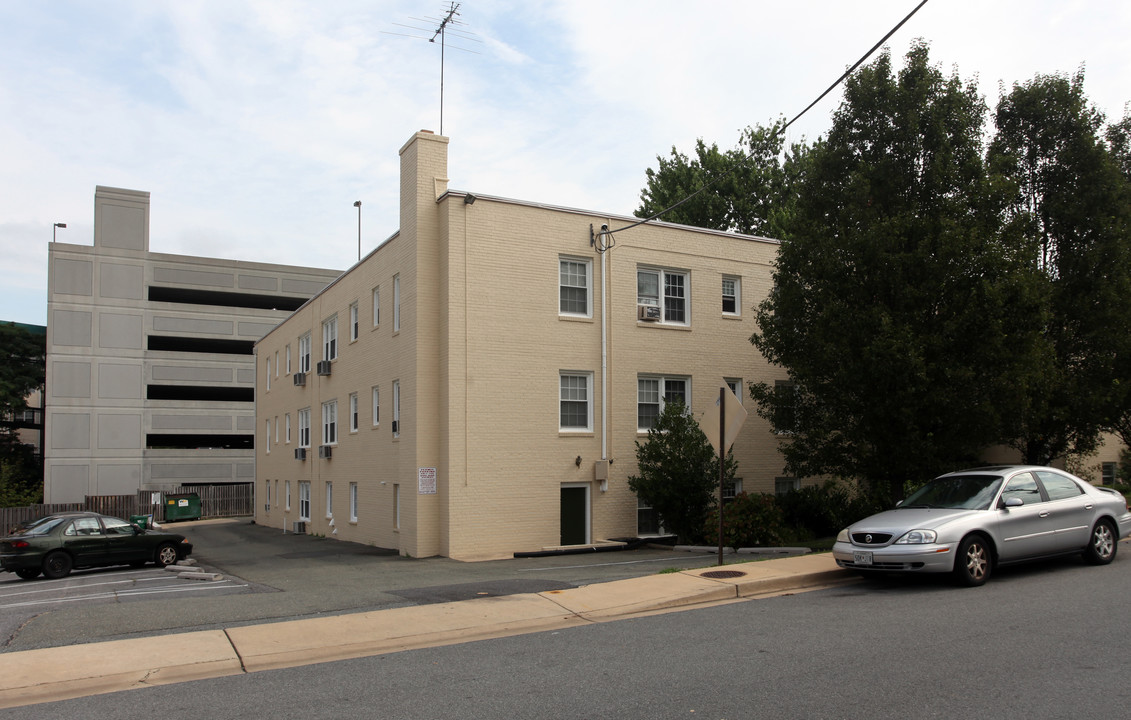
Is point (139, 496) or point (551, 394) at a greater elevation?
point (551, 394)

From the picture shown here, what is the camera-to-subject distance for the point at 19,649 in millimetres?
8523

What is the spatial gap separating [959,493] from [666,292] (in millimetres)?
12356

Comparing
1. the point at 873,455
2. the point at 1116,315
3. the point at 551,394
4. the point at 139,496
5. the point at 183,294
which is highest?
the point at 183,294

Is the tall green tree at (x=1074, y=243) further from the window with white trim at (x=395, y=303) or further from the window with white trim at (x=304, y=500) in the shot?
the window with white trim at (x=304, y=500)

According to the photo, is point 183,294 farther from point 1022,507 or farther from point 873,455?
point 1022,507

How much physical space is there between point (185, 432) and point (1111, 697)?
6281 cm

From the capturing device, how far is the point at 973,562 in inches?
424

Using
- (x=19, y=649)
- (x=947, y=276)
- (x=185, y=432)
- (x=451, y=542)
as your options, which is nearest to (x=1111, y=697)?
(x=19, y=649)

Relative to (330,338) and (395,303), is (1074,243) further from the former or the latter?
(330,338)

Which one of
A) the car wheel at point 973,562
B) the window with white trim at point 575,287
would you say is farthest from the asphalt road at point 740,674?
the window with white trim at point 575,287

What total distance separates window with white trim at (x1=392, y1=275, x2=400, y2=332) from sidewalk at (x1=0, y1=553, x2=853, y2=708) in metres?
12.5

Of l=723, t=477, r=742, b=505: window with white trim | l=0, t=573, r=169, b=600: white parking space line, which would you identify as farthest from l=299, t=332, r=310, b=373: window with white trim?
l=723, t=477, r=742, b=505: window with white trim

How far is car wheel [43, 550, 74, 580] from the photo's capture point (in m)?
19.1

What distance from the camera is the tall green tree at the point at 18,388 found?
5809cm
